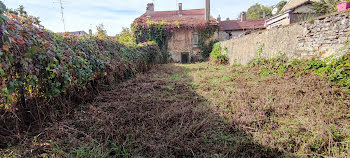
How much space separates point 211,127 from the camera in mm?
2326

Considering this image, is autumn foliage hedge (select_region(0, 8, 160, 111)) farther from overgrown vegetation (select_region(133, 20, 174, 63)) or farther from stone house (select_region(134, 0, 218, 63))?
stone house (select_region(134, 0, 218, 63))

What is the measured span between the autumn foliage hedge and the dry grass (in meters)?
0.51

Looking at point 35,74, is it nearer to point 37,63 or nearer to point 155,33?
point 37,63

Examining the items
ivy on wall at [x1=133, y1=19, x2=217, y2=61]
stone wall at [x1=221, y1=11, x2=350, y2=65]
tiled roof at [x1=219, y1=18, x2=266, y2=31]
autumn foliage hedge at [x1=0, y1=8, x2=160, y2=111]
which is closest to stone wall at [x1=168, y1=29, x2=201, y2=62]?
ivy on wall at [x1=133, y1=19, x2=217, y2=61]

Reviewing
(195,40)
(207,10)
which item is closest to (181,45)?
(195,40)

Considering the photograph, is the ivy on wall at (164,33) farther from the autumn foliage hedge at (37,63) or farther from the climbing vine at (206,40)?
the autumn foliage hedge at (37,63)

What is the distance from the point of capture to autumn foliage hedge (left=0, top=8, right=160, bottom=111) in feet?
5.57

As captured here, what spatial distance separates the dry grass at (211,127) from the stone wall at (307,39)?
1040 mm

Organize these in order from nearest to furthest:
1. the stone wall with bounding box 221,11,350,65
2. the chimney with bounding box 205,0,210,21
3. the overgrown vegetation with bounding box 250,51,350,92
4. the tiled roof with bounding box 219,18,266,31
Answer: the overgrown vegetation with bounding box 250,51,350,92 < the stone wall with bounding box 221,11,350,65 < the chimney with bounding box 205,0,210,21 < the tiled roof with bounding box 219,18,266,31

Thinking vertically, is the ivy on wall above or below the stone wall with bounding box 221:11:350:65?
above

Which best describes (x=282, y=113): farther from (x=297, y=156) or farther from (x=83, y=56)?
(x=83, y=56)

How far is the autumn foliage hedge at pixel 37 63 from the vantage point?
1.70 metres

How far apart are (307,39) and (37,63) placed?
19.4 ft

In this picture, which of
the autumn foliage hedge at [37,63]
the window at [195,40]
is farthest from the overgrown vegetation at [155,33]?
the autumn foliage hedge at [37,63]
